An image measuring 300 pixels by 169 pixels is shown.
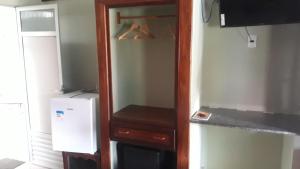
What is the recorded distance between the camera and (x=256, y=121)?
197 cm

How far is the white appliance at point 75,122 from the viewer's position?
2.29 metres

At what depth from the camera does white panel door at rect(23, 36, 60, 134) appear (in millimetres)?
2799

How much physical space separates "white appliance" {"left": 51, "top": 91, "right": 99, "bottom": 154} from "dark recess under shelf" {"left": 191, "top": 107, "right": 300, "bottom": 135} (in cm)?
95

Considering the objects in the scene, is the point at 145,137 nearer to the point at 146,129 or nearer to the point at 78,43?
the point at 146,129

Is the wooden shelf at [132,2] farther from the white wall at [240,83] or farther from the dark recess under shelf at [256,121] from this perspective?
the dark recess under shelf at [256,121]

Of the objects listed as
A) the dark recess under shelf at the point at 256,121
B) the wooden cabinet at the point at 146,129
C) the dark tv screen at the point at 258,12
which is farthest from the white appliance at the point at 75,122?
the dark tv screen at the point at 258,12

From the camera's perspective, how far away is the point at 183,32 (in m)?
1.80

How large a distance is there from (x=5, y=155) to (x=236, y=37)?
3139mm

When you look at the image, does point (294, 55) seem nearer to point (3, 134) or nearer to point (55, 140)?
point (55, 140)

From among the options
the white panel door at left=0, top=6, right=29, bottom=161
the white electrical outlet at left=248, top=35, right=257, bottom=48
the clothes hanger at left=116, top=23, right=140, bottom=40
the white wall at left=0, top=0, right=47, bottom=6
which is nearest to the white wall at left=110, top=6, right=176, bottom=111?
the clothes hanger at left=116, top=23, right=140, bottom=40

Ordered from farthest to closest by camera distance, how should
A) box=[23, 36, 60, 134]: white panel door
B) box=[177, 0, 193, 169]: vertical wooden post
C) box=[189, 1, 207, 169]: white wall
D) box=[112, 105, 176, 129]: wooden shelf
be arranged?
box=[23, 36, 60, 134]: white panel door, box=[112, 105, 176, 129]: wooden shelf, box=[189, 1, 207, 169]: white wall, box=[177, 0, 193, 169]: vertical wooden post

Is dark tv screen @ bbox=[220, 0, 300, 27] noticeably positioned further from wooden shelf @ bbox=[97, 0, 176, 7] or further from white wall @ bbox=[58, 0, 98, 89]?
white wall @ bbox=[58, 0, 98, 89]

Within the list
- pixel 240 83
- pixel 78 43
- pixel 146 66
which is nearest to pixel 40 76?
pixel 78 43

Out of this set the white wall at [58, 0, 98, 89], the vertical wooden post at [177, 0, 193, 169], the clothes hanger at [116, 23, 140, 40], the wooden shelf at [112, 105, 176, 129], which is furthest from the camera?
the white wall at [58, 0, 98, 89]
